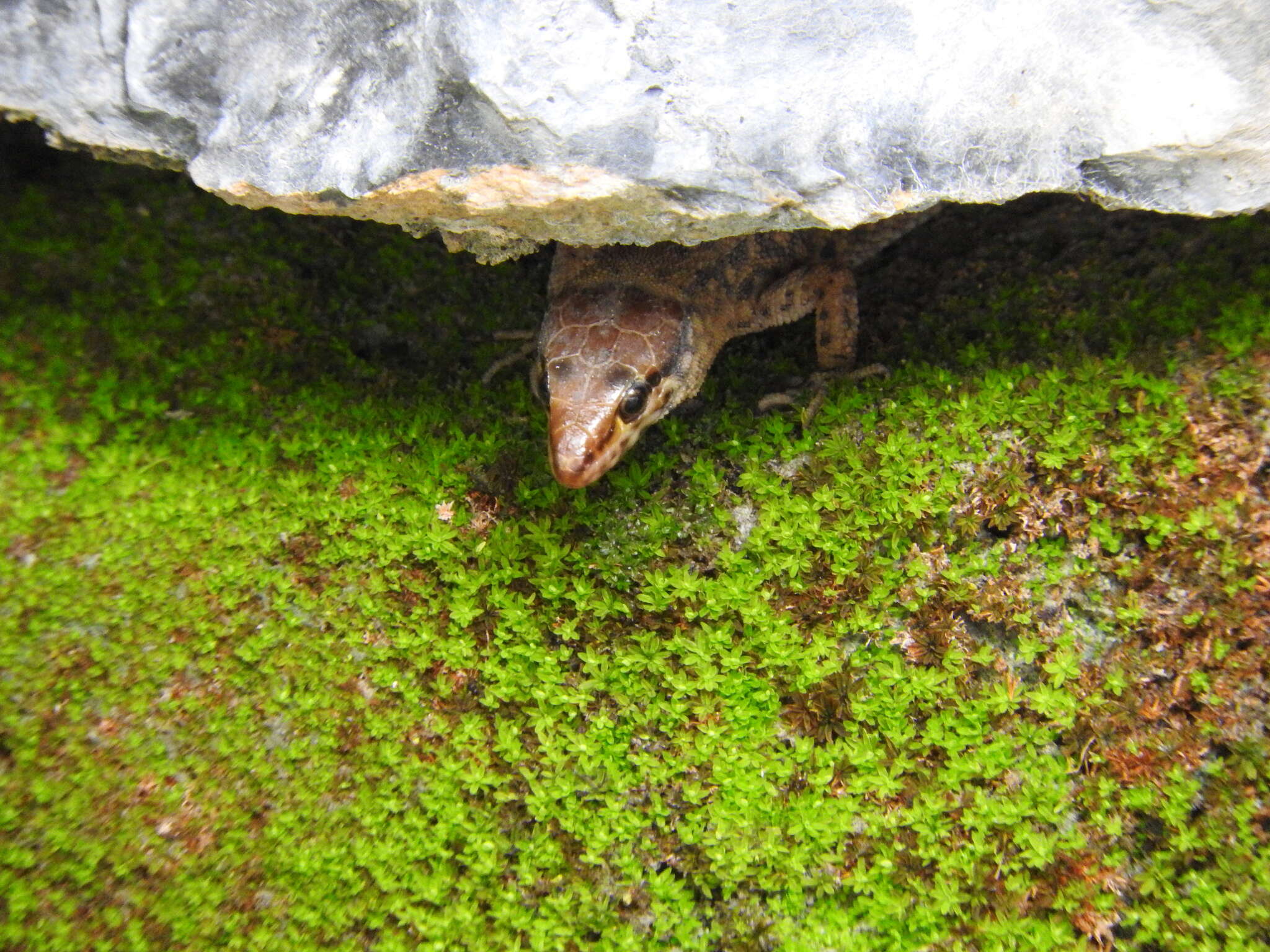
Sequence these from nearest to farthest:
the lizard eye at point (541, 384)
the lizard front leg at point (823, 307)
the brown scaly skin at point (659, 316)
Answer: the brown scaly skin at point (659, 316) → the lizard eye at point (541, 384) → the lizard front leg at point (823, 307)

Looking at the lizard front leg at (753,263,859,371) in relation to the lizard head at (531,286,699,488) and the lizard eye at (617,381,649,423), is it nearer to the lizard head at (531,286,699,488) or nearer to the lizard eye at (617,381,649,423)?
the lizard head at (531,286,699,488)

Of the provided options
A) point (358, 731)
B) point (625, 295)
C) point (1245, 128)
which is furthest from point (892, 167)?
point (358, 731)

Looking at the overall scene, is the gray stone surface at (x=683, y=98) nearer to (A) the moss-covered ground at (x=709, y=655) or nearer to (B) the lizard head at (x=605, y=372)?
(B) the lizard head at (x=605, y=372)

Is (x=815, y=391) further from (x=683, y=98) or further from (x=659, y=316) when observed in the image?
(x=683, y=98)

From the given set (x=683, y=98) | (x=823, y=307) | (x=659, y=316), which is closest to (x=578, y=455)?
(x=659, y=316)

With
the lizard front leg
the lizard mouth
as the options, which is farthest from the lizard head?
the lizard front leg

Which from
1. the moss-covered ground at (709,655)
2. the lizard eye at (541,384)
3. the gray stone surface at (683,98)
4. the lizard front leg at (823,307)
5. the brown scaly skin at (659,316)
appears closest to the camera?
the gray stone surface at (683,98)

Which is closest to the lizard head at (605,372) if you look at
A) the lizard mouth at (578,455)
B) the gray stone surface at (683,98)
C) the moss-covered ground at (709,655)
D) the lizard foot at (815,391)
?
the lizard mouth at (578,455)
